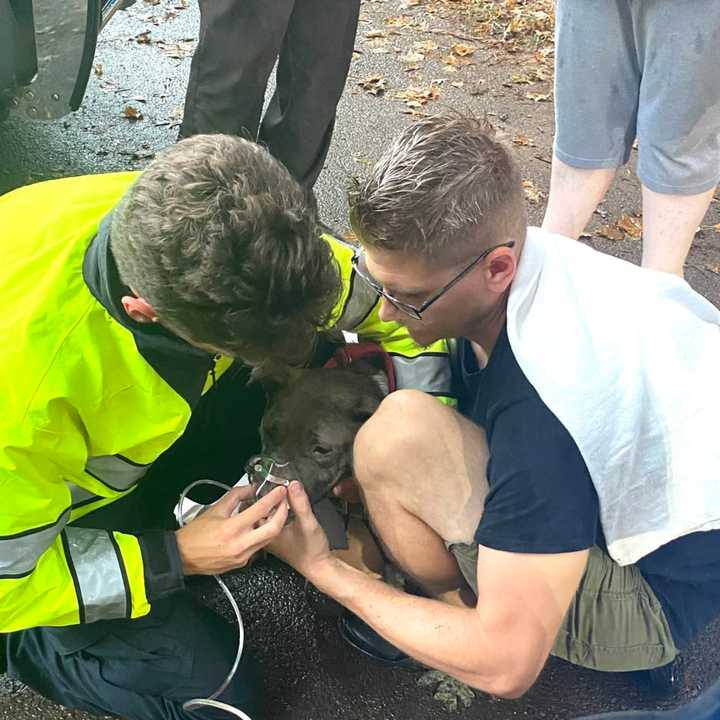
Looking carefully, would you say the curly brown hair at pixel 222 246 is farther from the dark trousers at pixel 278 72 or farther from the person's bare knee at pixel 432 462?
the dark trousers at pixel 278 72

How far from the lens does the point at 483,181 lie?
182 centimetres

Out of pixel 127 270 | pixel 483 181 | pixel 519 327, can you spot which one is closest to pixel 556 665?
pixel 519 327

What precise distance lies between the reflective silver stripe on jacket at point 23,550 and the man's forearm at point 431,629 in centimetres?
71

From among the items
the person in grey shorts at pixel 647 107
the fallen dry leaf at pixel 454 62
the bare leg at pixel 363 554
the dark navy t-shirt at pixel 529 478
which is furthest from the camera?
the fallen dry leaf at pixel 454 62

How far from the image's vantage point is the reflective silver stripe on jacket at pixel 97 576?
191cm

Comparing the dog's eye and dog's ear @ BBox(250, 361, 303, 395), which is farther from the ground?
dog's ear @ BBox(250, 361, 303, 395)

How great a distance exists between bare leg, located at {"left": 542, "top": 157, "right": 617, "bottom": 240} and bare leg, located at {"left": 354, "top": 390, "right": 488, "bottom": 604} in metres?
1.67

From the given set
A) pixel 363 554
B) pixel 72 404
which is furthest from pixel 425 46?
pixel 72 404

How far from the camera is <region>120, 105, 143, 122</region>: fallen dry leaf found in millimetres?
4984

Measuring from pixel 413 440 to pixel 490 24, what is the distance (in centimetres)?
579

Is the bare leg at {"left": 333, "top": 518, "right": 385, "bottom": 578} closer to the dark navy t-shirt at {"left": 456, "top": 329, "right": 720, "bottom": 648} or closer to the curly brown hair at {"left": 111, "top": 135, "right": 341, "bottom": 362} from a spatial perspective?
the dark navy t-shirt at {"left": 456, "top": 329, "right": 720, "bottom": 648}

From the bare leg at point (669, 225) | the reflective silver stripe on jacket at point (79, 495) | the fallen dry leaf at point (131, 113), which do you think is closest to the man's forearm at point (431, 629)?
the reflective silver stripe on jacket at point (79, 495)

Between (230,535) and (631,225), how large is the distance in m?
3.32

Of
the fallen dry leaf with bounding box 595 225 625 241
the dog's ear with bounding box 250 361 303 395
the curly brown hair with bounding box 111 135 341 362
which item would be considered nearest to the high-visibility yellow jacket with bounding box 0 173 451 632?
the curly brown hair with bounding box 111 135 341 362
